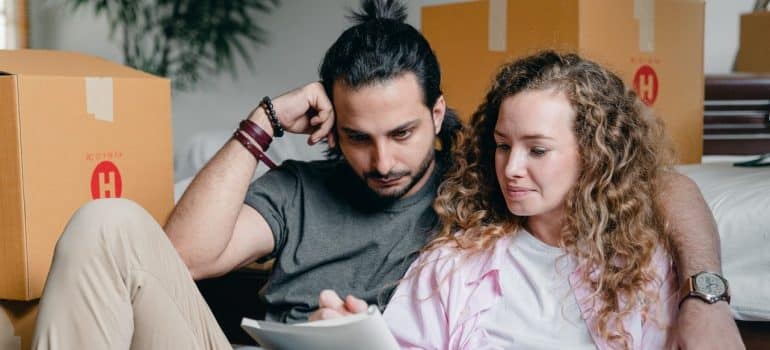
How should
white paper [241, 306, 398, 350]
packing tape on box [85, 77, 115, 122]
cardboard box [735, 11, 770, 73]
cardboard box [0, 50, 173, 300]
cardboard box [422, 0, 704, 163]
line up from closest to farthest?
white paper [241, 306, 398, 350]
cardboard box [0, 50, 173, 300]
packing tape on box [85, 77, 115, 122]
cardboard box [422, 0, 704, 163]
cardboard box [735, 11, 770, 73]

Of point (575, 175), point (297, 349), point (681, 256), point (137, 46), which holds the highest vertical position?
point (137, 46)

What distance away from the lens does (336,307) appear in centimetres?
128

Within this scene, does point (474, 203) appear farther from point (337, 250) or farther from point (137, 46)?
point (137, 46)

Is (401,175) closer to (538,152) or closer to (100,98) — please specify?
(538,152)

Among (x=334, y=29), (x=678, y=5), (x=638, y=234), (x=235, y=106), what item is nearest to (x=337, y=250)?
(x=638, y=234)

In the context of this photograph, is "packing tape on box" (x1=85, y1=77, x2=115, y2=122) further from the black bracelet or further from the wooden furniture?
the wooden furniture

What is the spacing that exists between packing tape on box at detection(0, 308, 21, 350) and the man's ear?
78cm

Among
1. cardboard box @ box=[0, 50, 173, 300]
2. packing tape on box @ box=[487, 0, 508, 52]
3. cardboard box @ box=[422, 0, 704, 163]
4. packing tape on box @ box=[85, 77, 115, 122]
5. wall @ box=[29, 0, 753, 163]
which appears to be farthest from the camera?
wall @ box=[29, 0, 753, 163]

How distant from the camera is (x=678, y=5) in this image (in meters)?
1.97

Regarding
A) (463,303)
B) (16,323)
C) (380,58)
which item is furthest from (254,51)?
(463,303)

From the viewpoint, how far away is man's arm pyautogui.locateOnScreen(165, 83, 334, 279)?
1.53 metres

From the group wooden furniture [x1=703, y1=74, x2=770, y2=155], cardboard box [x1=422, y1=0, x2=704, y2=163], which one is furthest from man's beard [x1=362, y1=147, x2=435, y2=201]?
wooden furniture [x1=703, y1=74, x2=770, y2=155]

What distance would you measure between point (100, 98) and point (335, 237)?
18.3 inches

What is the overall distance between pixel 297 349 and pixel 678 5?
1206 mm
